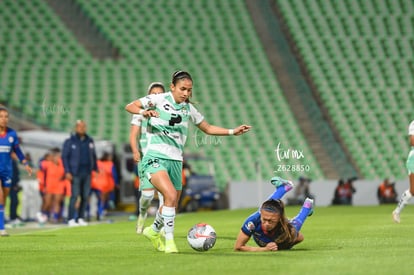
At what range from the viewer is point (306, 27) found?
38531 mm

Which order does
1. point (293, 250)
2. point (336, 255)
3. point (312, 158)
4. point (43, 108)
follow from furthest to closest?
point (312, 158)
point (43, 108)
point (293, 250)
point (336, 255)

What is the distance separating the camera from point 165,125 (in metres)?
10.8

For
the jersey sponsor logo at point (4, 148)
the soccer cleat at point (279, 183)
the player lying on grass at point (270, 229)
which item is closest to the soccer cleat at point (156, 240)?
the player lying on grass at point (270, 229)

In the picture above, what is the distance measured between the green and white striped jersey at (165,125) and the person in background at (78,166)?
31.1ft

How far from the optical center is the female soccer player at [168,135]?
10.5m

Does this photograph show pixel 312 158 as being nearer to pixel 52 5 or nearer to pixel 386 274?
pixel 52 5

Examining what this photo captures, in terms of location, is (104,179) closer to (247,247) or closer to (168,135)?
(168,135)

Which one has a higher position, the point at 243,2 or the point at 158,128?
the point at 243,2

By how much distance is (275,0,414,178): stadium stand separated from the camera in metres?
34.8

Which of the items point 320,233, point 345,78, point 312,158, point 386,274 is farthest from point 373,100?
point 386,274

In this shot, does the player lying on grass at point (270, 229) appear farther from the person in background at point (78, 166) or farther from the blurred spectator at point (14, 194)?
the blurred spectator at point (14, 194)

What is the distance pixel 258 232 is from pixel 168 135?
1442 millimetres

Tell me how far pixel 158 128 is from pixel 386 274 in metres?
3.79

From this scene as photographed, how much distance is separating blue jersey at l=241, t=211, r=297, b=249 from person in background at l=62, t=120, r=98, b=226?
9857 millimetres
